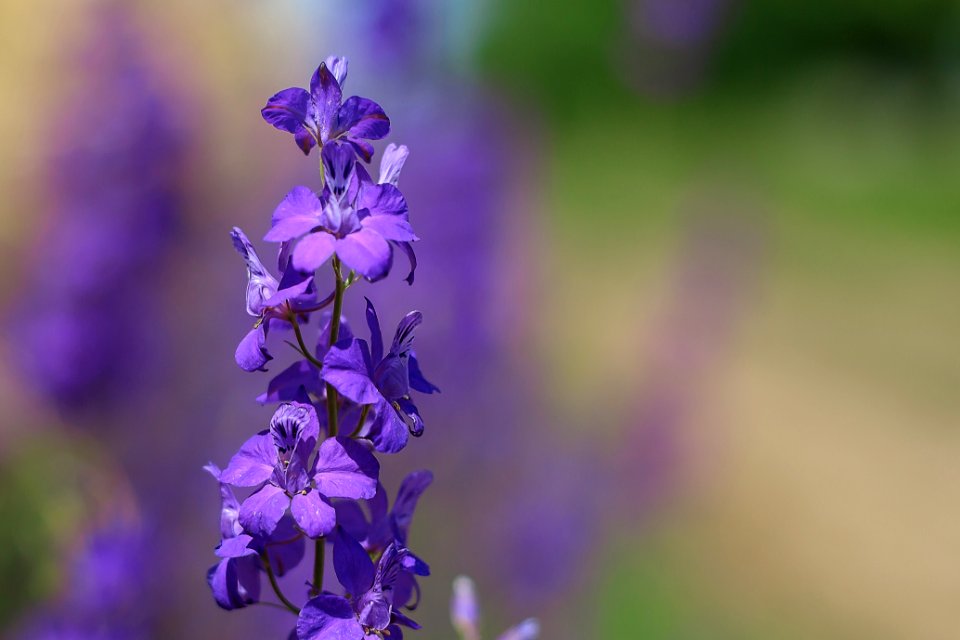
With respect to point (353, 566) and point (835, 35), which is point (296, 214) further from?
point (835, 35)

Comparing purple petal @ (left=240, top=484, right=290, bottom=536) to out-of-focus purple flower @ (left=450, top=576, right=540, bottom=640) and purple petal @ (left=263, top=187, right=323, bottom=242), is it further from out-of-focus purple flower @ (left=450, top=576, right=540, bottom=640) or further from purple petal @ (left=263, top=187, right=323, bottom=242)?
out-of-focus purple flower @ (left=450, top=576, right=540, bottom=640)

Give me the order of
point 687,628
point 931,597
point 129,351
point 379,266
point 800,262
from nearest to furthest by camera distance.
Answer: point 379,266 → point 129,351 → point 687,628 → point 931,597 → point 800,262

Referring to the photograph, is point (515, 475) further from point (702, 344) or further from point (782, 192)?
point (782, 192)

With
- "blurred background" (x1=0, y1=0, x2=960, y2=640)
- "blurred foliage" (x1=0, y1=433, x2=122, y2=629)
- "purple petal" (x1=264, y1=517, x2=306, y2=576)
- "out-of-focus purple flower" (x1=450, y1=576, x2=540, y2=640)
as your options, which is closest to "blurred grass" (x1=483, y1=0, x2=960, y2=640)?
"blurred background" (x1=0, y1=0, x2=960, y2=640)

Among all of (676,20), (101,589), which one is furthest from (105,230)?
(676,20)

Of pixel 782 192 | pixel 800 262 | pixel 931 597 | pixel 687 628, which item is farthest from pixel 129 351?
pixel 782 192

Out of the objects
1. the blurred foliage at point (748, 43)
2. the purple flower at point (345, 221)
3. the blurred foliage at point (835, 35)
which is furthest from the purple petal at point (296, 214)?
the blurred foliage at point (835, 35)

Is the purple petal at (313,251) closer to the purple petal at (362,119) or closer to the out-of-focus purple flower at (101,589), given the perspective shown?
the purple petal at (362,119)
